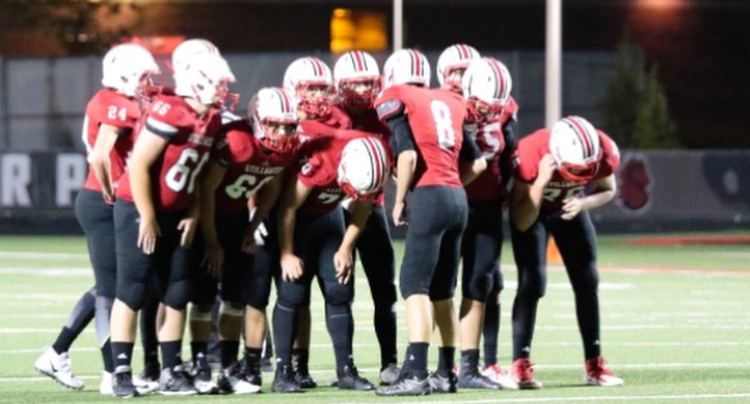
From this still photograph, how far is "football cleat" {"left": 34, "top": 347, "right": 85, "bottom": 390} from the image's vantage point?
11152 millimetres

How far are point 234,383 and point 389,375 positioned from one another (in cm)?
98

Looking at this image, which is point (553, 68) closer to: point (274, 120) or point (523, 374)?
point (523, 374)

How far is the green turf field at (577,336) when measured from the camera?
34.6ft

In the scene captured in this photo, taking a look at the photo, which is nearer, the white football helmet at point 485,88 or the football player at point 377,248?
the white football helmet at point 485,88

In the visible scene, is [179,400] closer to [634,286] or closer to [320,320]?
[320,320]

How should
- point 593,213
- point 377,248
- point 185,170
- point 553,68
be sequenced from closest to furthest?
point 185,170, point 377,248, point 553,68, point 593,213

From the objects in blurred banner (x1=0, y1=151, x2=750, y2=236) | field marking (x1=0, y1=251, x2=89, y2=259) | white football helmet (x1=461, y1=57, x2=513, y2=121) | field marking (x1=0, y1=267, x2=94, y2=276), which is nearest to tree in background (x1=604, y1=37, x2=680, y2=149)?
blurred banner (x1=0, y1=151, x2=750, y2=236)

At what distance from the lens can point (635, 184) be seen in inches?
1205

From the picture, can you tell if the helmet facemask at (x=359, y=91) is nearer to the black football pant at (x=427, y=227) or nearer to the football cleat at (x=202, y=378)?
the black football pant at (x=427, y=227)

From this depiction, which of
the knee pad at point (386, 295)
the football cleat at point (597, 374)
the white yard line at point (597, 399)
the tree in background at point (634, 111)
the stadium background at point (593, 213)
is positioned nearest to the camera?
the white yard line at point (597, 399)

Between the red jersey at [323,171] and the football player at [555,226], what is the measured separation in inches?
38.4

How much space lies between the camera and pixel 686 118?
45.6m

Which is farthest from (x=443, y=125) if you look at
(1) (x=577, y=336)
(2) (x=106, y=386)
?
(1) (x=577, y=336)

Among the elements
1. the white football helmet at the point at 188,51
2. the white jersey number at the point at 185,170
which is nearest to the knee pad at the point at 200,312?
the white jersey number at the point at 185,170
